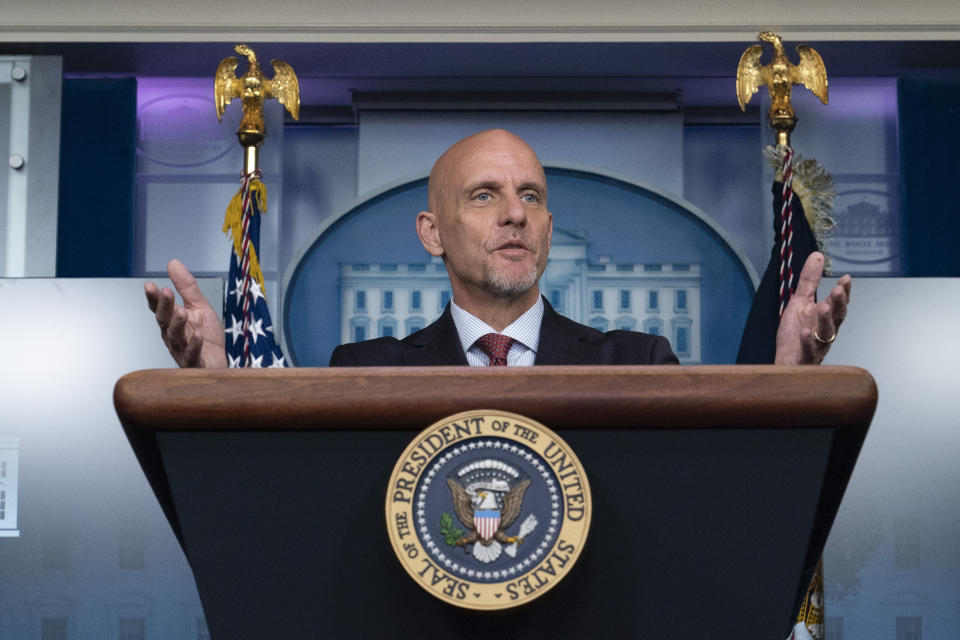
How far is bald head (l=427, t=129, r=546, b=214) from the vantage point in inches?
59.4

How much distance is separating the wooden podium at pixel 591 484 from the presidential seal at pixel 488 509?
0.04 m

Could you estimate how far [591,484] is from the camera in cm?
69

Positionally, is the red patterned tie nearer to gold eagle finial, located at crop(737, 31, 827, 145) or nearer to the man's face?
the man's face

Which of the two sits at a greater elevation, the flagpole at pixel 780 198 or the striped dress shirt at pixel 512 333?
the flagpole at pixel 780 198

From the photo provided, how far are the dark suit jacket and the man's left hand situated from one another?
181mm

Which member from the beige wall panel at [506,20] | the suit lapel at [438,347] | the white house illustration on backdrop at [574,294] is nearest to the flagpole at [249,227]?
the beige wall panel at [506,20]

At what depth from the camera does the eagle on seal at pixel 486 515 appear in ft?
2.08

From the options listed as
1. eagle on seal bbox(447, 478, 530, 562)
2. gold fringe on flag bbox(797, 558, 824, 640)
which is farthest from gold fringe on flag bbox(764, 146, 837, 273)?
eagle on seal bbox(447, 478, 530, 562)

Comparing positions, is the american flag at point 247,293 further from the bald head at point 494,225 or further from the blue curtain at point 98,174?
the bald head at point 494,225

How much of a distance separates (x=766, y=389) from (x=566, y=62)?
299 cm

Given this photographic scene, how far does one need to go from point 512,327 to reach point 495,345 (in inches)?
2.1

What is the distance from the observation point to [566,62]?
3553 mm

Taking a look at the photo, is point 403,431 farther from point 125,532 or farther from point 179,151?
point 179,151

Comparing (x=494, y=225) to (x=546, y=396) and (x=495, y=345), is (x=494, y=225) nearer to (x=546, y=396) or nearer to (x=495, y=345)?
(x=495, y=345)
